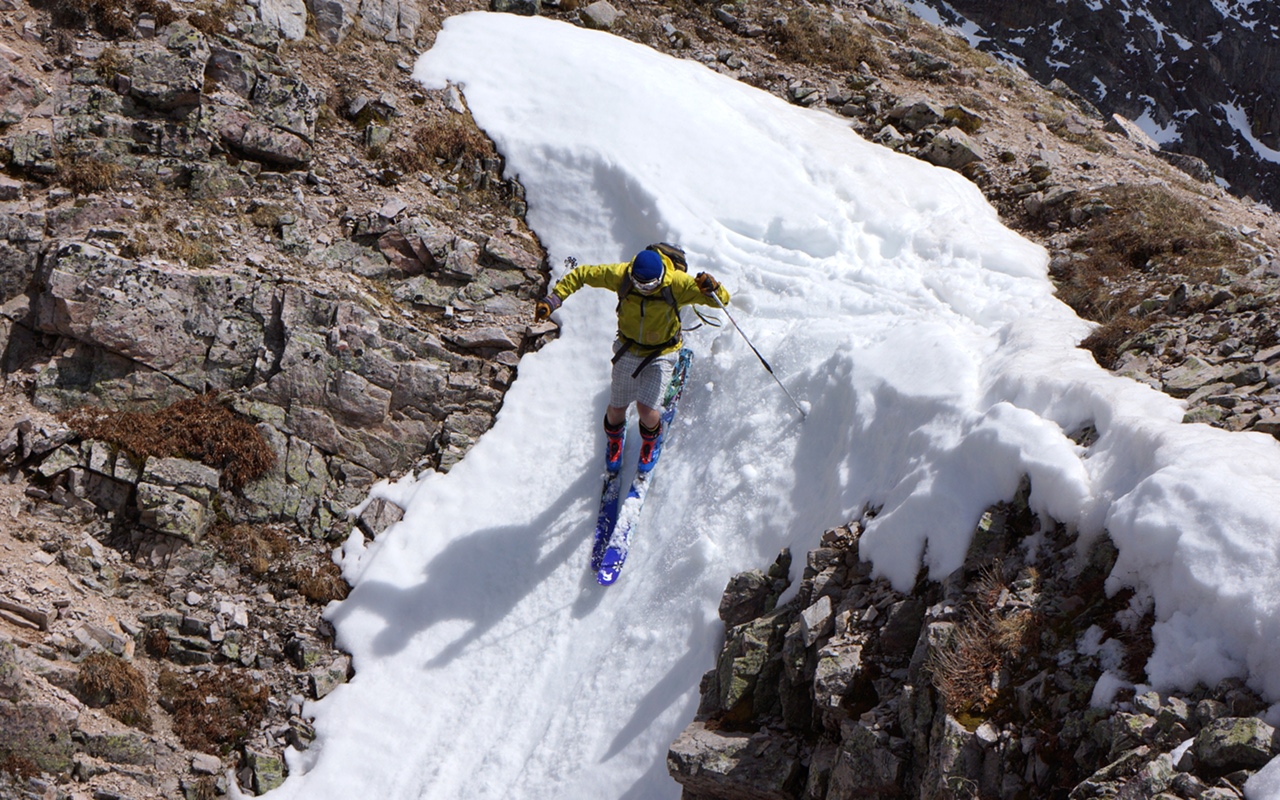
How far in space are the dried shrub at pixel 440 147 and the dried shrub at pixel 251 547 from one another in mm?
7931

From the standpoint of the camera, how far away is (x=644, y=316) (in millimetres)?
11422

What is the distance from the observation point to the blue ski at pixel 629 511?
A: 11625 mm

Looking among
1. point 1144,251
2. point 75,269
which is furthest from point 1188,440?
point 75,269

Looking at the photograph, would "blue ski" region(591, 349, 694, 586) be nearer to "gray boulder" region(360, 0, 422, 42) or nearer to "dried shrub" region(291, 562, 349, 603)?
"dried shrub" region(291, 562, 349, 603)

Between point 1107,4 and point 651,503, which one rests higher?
point 1107,4

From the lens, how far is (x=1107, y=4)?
3049 inches

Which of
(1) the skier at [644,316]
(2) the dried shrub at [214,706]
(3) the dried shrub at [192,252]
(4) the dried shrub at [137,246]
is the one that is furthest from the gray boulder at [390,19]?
(2) the dried shrub at [214,706]

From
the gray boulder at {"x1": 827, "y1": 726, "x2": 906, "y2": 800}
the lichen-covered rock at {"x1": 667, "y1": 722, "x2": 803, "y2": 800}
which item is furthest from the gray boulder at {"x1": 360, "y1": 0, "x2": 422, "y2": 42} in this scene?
the gray boulder at {"x1": 827, "y1": 726, "x2": 906, "y2": 800}

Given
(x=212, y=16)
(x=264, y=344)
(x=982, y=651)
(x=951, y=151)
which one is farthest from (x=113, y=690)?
(x=951, y=151)

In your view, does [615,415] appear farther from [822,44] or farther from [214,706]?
[822,44]

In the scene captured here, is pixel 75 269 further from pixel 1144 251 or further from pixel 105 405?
pixel 1144 251

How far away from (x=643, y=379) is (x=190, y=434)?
6.90 m

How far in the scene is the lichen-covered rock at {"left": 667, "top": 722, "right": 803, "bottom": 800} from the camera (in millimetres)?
7953

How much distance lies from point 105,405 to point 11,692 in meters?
4.40
